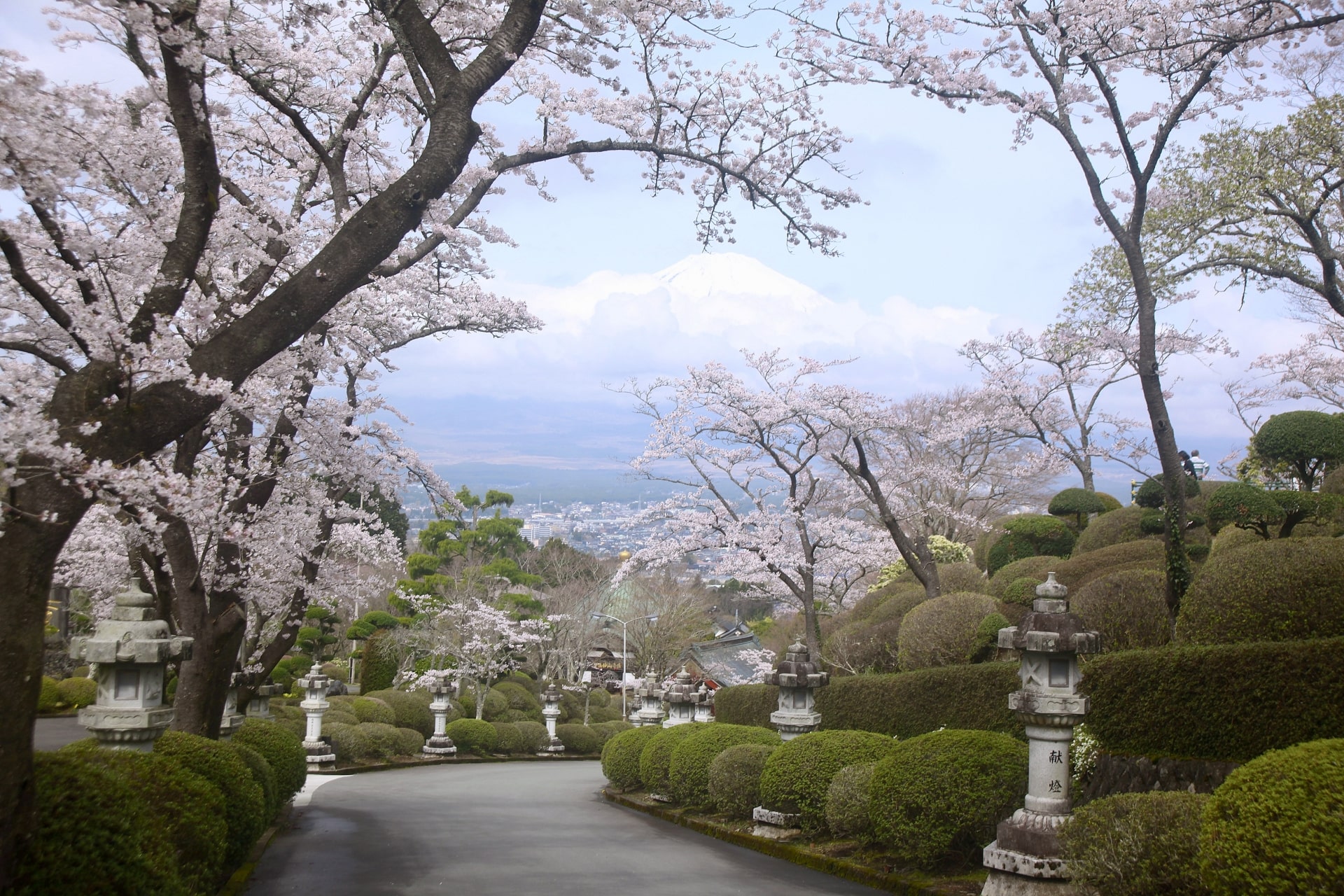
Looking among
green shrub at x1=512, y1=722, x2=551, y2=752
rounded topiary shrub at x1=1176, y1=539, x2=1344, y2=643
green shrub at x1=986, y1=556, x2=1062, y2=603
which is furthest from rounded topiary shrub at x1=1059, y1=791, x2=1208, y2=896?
green shrub at x1=512, y1=722, x2=551, y2=752

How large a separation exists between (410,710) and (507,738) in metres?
3.19

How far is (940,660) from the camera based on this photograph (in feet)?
48.7

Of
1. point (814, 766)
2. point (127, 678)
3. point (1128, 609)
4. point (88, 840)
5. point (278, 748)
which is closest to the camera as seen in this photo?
point (88, 840)

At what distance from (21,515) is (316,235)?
645cm

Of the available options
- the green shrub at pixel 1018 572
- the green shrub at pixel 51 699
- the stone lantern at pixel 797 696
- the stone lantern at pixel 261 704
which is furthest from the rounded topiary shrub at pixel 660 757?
the green shrub at pixel 51 699

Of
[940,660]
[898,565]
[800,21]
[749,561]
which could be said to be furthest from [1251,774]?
[898,565]

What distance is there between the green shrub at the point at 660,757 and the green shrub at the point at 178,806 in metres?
9.76

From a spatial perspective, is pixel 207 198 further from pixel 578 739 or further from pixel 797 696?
pixel 578 739

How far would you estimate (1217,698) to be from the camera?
26.4ft

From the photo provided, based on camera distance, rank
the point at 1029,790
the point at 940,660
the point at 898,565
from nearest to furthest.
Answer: the point at 1029,790, the point at 940,660, the point at 898,565

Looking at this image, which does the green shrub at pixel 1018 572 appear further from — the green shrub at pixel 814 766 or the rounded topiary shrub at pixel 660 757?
the green shrub at pixel 814 766

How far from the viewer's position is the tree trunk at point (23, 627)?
13.4 ft

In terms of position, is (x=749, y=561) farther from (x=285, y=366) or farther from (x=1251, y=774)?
(x=1251, y=774)

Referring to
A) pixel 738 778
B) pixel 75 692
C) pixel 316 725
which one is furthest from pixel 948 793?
pixel 75 692
